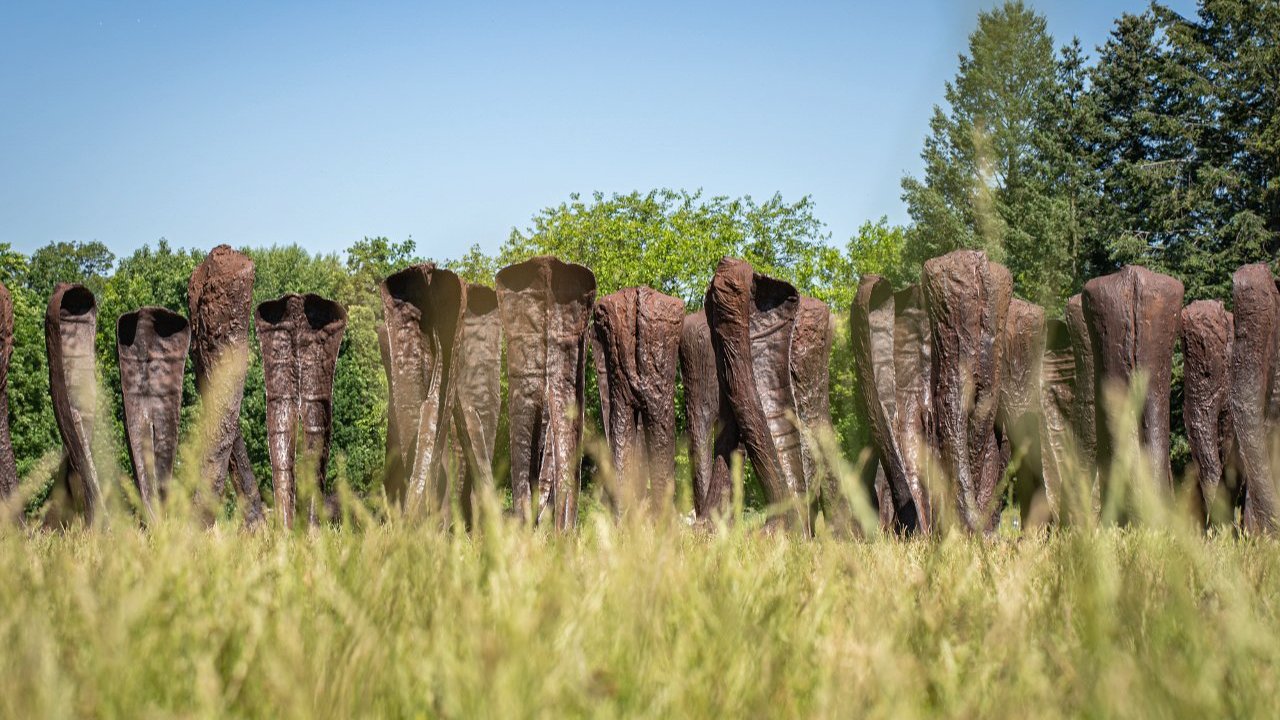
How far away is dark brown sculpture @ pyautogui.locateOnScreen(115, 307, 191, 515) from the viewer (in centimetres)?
687

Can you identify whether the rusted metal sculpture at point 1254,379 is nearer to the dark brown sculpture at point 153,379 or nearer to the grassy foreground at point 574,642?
the grassy foreground at point 574,642

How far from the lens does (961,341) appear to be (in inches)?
285

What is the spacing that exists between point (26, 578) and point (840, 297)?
34.3m

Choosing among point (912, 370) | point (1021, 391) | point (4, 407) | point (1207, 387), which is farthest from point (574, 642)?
point (1207, 387)

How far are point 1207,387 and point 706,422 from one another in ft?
A: 14.0

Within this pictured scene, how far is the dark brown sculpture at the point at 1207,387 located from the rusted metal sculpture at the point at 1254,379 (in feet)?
0.52

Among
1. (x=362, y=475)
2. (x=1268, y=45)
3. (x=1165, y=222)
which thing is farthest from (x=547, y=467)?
(x=1268, y=45)

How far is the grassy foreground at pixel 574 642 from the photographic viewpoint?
166 cm

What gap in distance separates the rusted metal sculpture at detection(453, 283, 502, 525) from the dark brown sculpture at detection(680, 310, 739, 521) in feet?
4.53

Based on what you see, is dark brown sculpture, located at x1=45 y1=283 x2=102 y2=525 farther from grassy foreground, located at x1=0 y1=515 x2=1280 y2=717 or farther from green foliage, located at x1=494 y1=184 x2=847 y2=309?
green foliage, located at x1=494 y1=184 x2=847 y2=309

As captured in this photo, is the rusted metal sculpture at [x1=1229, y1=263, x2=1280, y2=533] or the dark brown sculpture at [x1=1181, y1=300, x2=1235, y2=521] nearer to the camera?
the rusted metal sculpture at [x1=1229, y1=263, x2=1280, y2=533]

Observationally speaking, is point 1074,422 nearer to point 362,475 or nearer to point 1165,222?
point 362,475

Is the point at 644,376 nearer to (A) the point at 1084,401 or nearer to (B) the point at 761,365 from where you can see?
(B) the point at 761,365

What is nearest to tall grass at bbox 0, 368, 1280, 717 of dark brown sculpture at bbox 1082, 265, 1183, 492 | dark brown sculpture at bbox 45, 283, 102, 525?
dark brown sculpture at bbox 45, 283, 102, 525
